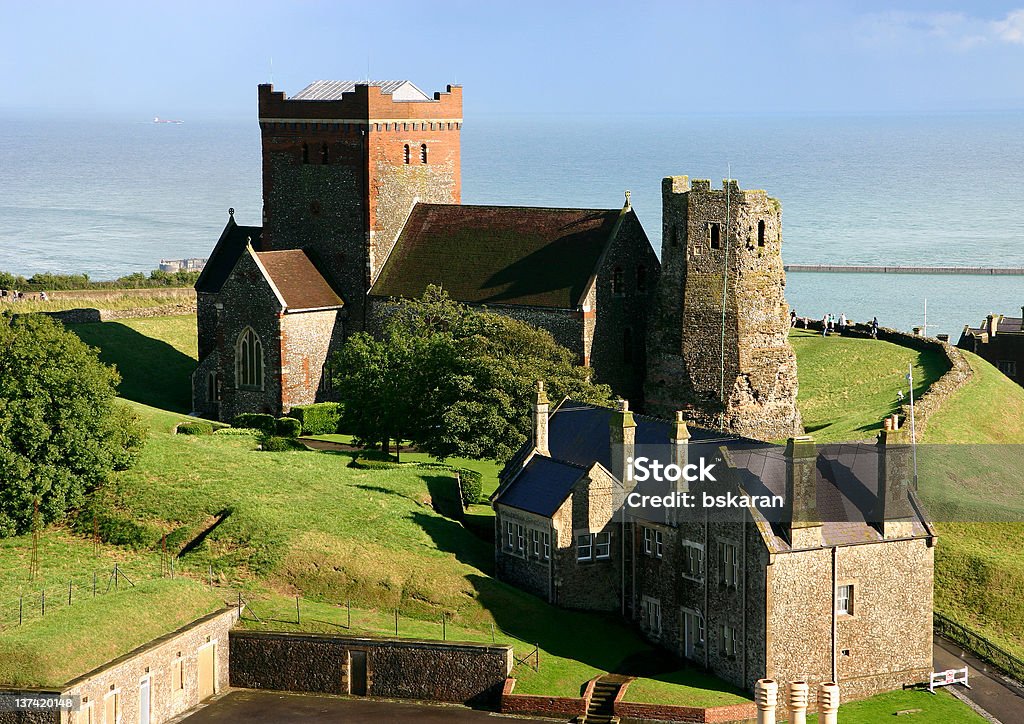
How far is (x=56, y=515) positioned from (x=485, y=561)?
14218mm

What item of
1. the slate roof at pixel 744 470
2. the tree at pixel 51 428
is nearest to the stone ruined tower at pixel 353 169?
the tree at pixel 51 428

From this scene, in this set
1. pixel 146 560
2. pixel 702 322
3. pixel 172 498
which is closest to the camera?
pixel 146 560

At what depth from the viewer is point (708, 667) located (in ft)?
153

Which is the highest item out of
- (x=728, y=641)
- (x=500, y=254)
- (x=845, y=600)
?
(x=500, y=254)

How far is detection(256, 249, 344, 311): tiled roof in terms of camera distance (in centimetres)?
7738

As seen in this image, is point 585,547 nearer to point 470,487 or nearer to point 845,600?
point 845,600

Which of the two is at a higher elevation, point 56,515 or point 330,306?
point 330,306

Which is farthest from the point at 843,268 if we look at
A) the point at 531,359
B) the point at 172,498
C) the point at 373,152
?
the point at 172,498

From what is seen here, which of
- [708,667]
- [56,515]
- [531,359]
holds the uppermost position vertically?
[531,359]

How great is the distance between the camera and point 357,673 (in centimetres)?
4591

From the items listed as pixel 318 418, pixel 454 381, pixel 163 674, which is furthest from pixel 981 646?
pixel 318 418

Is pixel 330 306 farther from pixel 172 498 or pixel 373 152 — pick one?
pixel 172 498

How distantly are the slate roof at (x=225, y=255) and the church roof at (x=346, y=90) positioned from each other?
294 inches

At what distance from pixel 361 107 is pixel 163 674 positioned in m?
41.4
